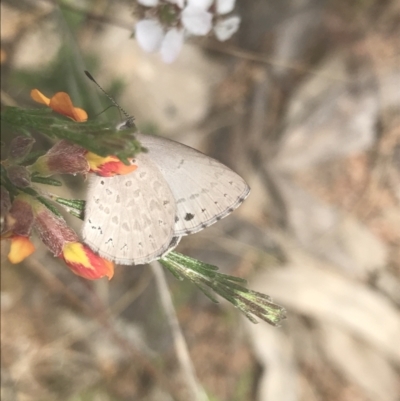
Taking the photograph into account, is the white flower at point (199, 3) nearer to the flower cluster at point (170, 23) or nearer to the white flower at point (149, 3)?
the flower cluster at point (170, 23)

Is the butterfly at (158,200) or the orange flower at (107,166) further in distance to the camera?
the butterfly at (158,200)

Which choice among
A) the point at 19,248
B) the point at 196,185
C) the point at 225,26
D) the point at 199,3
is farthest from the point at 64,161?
the point at 225,26

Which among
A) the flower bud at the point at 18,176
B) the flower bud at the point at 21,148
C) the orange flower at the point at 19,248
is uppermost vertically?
the flower bud at the point at 21,148

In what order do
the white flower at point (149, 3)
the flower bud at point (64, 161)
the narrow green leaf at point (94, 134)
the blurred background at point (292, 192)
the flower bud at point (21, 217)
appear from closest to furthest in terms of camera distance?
1. the narrow green leaf at point (94, 134)
2. the flower bud at point (21, 217)
3. the flower bud at point (64, 161)
4. the white flower at point (149, 3)
5. the blurred background at point (292, 192)

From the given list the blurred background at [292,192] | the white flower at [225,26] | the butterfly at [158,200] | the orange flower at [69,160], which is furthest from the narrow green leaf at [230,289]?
the blurred background at [292,192]

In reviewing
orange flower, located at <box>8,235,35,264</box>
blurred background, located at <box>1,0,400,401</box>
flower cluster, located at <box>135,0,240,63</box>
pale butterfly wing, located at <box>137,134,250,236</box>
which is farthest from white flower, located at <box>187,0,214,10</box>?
blurred background, located at <box>1,0,400,401</box>

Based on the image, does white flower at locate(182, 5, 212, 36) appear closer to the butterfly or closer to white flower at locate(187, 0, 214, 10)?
white flower at locate(187, 0, 214, 10)
